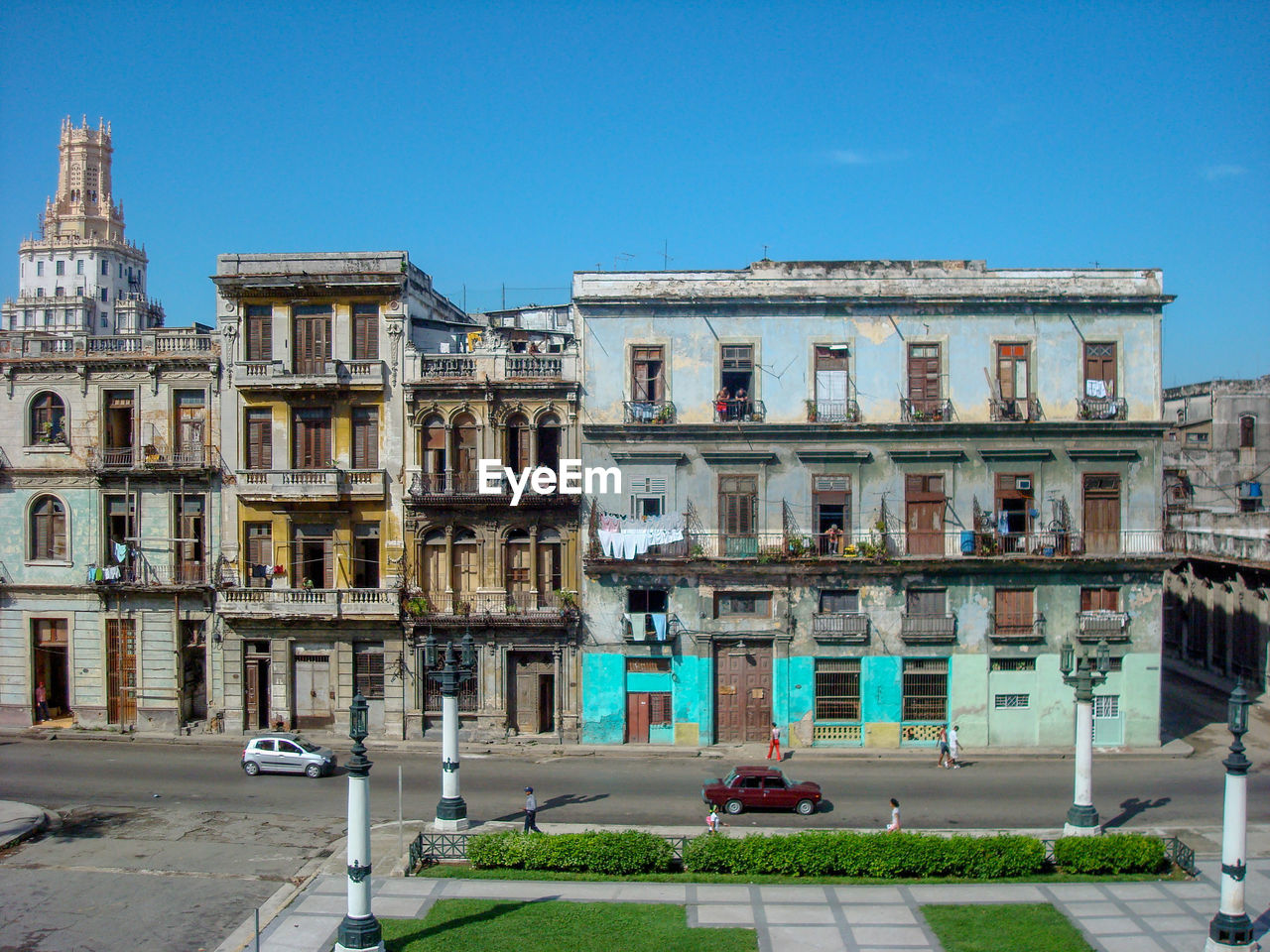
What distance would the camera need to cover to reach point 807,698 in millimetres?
38625

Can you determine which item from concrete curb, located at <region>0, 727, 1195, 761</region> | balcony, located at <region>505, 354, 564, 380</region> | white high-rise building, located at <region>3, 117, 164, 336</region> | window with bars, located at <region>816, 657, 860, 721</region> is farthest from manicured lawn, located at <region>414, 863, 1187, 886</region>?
white high-rise building, located at <region>3, 117, 164, 336</region>

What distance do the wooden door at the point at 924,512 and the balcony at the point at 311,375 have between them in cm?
1962

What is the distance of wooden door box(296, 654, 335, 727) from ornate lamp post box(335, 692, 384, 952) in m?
18.9

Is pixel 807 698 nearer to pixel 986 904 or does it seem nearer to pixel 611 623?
pixel 611 623

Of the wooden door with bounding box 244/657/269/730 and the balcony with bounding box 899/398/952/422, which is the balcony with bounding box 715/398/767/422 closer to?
the balcony with bounding box 899/398/952/422

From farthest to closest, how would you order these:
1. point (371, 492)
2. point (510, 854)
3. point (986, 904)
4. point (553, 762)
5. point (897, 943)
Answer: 1. point (371, 492)
2. point (553, 762)
3. point (510, 854)
4. point (986, 904)
5. point (897, 943)

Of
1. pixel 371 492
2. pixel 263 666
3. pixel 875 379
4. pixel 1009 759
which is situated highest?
pixel 875 379

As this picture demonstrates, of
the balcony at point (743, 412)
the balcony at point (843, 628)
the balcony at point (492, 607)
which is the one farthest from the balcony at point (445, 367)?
the balcony at point (843, 628)

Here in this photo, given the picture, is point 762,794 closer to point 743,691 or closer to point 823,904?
point 823,904

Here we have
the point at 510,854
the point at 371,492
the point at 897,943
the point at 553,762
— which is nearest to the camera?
the point at 897,943

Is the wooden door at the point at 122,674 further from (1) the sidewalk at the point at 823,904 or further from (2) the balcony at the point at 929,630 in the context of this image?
(2) the balcony at the point at 929,630

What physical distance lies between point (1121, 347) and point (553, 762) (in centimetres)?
2473

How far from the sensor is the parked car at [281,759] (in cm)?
3516

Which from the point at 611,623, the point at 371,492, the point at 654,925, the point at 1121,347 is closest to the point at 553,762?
the point at 611,623
